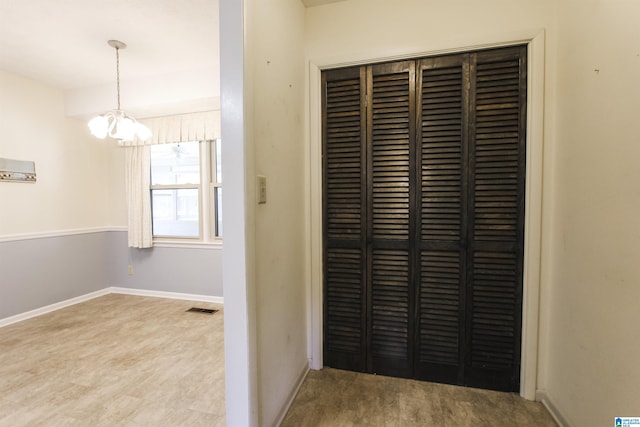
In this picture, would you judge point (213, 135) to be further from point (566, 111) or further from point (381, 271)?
point (566, 111)

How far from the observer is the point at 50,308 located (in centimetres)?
316

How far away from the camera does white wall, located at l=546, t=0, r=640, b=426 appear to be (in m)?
1.05

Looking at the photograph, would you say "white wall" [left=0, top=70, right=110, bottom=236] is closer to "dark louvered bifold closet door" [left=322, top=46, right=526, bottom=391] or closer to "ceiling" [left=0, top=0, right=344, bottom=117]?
"ceiling" [left=0, top=0, right=344, bottom=117]

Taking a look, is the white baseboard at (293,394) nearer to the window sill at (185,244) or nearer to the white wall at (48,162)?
the window sill at (185,244)

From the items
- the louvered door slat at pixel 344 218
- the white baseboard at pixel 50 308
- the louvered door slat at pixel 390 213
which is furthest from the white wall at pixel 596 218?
the white baseboard at pixel 50 308

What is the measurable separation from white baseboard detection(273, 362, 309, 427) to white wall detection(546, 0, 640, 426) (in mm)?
1420

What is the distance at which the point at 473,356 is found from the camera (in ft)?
5.69

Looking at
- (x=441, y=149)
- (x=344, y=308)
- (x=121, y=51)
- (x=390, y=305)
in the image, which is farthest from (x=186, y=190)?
(x=441, y=149)

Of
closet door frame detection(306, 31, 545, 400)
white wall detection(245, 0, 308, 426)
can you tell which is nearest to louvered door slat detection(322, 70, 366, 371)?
white wall detection(245, 0, 308, 426)

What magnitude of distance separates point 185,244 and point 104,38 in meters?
2.18

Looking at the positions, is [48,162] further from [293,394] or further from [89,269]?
[293,394]

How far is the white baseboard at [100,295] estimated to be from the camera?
9.50 feet

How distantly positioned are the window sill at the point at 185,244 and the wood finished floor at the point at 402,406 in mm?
2110

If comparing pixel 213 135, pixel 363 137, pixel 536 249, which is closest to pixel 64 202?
pixel 213 135
